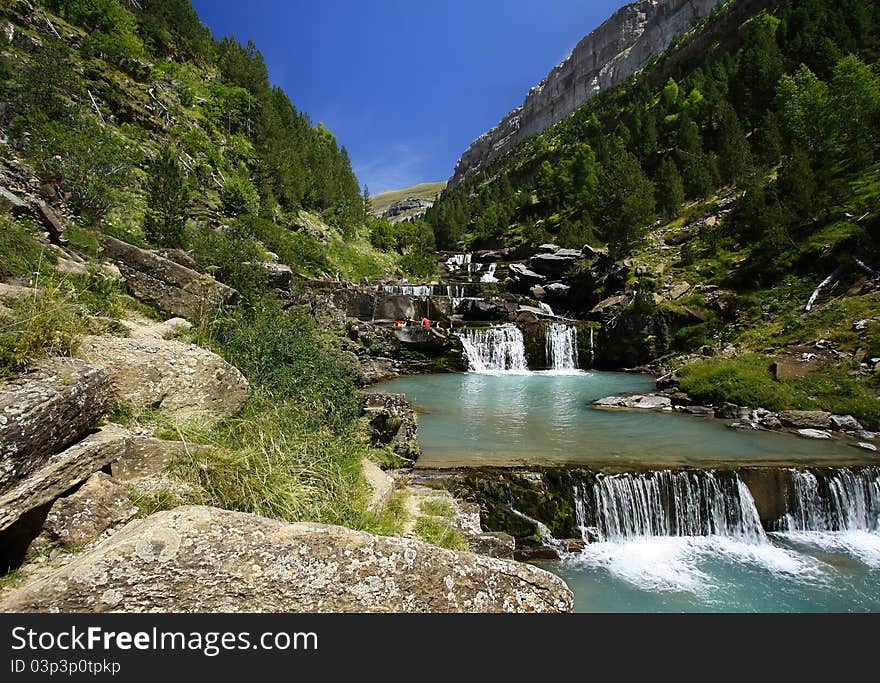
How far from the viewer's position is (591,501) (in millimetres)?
9164

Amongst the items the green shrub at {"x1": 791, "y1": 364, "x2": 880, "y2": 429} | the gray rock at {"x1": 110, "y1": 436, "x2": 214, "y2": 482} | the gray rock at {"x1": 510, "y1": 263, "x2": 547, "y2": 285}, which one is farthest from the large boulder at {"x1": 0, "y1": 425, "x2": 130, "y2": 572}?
the gray rock at {"x1": 510, "y1": 263, "x2": 547, "y2": 285}

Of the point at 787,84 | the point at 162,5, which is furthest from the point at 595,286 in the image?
the point at 162,5

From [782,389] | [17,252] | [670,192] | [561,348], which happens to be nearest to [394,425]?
[17,252]

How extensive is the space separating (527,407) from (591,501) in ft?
27.0

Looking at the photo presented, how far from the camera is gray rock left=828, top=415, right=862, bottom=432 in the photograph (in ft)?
42.9

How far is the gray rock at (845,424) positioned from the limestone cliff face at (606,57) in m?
150

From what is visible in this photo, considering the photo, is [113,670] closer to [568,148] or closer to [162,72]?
[162,72]

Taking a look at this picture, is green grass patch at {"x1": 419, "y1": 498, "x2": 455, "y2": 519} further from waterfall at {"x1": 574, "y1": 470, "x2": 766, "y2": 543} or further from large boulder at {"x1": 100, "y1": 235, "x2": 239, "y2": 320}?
large boulder at {"x1": 100, "y1": 235, "x2": 239, "y2": 320}

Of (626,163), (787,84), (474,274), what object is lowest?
(474,274)

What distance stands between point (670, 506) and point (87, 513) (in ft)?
34.6

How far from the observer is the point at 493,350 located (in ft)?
95.5

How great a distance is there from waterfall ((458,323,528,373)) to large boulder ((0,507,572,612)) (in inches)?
1029

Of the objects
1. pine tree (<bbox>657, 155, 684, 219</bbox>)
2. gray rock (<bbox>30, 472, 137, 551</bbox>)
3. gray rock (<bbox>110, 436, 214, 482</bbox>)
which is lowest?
gray rock (<bbox>30, 472, 137, 551</bbox>)

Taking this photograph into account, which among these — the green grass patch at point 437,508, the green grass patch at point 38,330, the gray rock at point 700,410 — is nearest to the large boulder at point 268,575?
the green grass patch at point 38,330
